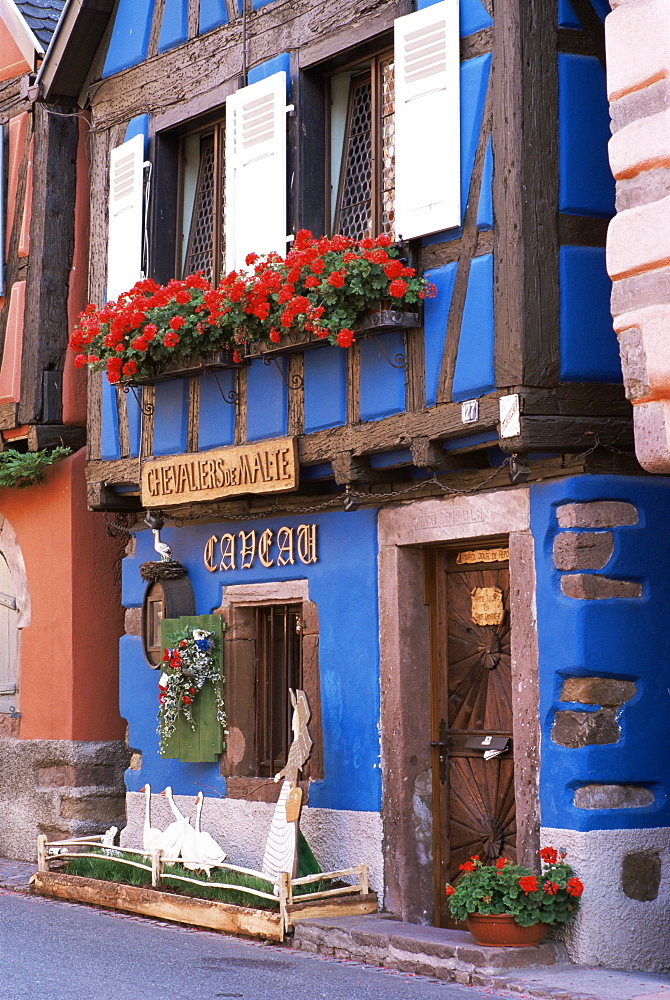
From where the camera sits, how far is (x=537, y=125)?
22.5 feet

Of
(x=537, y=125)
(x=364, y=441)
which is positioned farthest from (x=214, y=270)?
(x=537, y=125)

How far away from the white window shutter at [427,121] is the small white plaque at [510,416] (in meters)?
0.97

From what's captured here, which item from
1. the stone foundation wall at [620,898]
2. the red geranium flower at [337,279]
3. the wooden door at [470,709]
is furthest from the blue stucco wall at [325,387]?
the stone foundation wall at [620,898]

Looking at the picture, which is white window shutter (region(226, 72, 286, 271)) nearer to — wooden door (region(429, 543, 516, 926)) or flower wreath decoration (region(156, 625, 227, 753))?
wooden door (region(429, 543, 516, 926))

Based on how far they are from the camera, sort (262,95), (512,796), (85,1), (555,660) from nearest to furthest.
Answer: (555,660) → (512,796) → (262,95) → (85,1)

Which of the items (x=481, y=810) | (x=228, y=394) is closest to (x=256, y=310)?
(x=228, y=394)

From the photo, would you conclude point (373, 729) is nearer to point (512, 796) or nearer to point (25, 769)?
point (512, 796)

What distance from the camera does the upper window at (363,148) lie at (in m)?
7.82

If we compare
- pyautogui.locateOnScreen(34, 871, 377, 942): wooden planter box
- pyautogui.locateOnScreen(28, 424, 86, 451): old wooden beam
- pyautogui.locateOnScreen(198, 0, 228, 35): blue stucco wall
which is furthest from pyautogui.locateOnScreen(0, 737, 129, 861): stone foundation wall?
pyautogui.locateOnScreen(198, 0, 228, 35): blue stucco wall

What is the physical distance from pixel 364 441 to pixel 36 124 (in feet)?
14.3

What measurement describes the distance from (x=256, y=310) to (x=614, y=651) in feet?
8.56

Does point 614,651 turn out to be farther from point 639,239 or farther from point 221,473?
point 221,473

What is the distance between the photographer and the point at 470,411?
696 centimetres

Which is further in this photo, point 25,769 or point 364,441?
point 25,769
